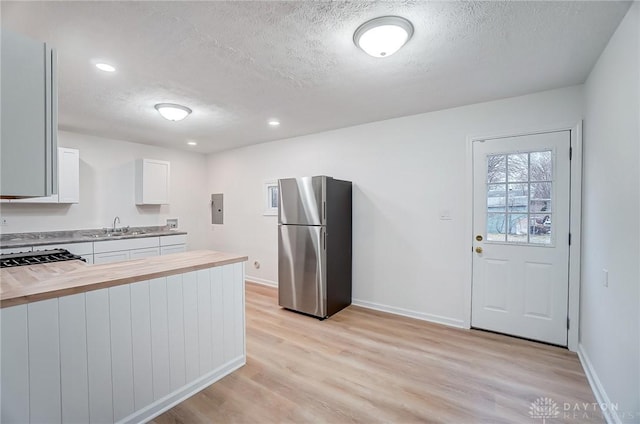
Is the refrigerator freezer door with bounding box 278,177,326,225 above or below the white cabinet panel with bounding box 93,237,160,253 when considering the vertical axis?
above

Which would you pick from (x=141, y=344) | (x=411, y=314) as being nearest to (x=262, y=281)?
(x=411, y=314)

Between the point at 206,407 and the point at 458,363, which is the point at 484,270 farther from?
the point at 206,407

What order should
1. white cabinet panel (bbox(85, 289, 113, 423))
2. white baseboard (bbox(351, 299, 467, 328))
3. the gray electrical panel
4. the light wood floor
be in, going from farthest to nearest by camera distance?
the gray electrical panel
white baseboard (bbox(351, 299, 467, 328))
the light wood floor
white cabinet panel (bbox(85, 289, 113, 423))

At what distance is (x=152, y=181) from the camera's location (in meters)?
4.88

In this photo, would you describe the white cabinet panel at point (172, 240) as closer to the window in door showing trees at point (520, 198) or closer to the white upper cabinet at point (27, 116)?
the white upper cabinet at point (27, 116)

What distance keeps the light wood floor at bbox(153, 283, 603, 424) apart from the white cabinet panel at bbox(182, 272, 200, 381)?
0.20m

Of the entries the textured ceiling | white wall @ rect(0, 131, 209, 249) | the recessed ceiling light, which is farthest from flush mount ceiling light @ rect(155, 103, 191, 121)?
white wall @ rect(0, 131, 209, 249)

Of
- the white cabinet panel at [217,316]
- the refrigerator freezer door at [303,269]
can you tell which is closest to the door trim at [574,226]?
the refrigerator freezer door at [303,269]

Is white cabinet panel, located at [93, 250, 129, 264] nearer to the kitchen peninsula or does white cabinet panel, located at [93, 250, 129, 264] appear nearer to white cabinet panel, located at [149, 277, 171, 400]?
the kitchen peninsula

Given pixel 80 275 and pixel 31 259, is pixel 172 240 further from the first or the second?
pixel 80 275

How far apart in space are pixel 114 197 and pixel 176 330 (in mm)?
3632

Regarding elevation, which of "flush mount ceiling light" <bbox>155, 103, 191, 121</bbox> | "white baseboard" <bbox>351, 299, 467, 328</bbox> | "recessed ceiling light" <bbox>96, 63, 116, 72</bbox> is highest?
"recessed ceiling light" <bbox>96, 63, 116, 72</bbox>

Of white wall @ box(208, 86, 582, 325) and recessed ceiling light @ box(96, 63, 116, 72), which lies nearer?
recessed ceiling light @ box(96, 63, 116, 72)

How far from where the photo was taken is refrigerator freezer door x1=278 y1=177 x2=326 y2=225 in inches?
138
